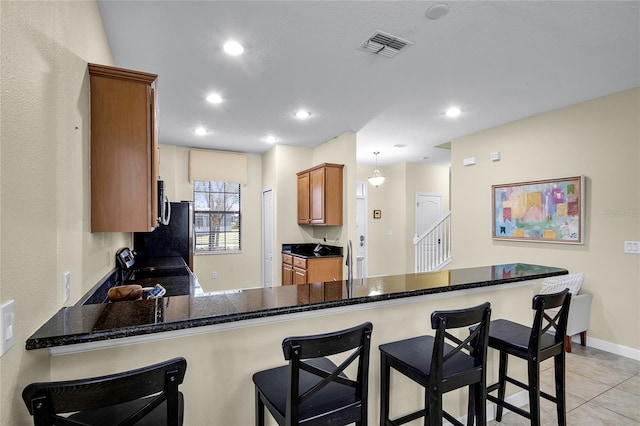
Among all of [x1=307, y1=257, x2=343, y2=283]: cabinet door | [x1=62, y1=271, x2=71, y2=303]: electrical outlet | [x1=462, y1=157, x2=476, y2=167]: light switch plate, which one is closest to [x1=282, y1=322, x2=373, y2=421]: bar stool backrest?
[x1=62, y1=271, x2=71, y2=303]: electrical outlet

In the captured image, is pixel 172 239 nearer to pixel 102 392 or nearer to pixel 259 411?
pixel 259 411

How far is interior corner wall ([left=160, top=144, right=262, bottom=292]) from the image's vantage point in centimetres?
577

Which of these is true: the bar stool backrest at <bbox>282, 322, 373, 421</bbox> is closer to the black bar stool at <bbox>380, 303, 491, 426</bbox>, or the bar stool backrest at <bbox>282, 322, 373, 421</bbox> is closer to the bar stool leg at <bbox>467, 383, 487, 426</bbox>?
the black bar stool at <bbox>380, 303, 491, 426</bbox>

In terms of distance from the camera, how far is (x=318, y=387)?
1.17m

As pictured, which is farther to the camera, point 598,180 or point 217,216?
point 217,216

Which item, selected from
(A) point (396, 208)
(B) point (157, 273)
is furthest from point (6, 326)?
(A) point (396, 208)

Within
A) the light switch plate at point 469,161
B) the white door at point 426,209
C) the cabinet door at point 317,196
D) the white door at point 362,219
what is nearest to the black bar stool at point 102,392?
the cabinet door at point 317,196

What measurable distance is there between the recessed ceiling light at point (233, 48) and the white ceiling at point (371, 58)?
1.8 inches

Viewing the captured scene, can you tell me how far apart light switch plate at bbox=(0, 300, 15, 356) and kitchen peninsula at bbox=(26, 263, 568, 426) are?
14 centimetres

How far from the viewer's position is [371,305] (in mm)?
1784

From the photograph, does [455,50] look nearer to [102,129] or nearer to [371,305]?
[371,305]

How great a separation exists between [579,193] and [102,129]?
15.2 feet

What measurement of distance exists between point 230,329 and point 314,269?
3.49 m

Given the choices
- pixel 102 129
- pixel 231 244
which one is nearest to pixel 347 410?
pixel 102 129
